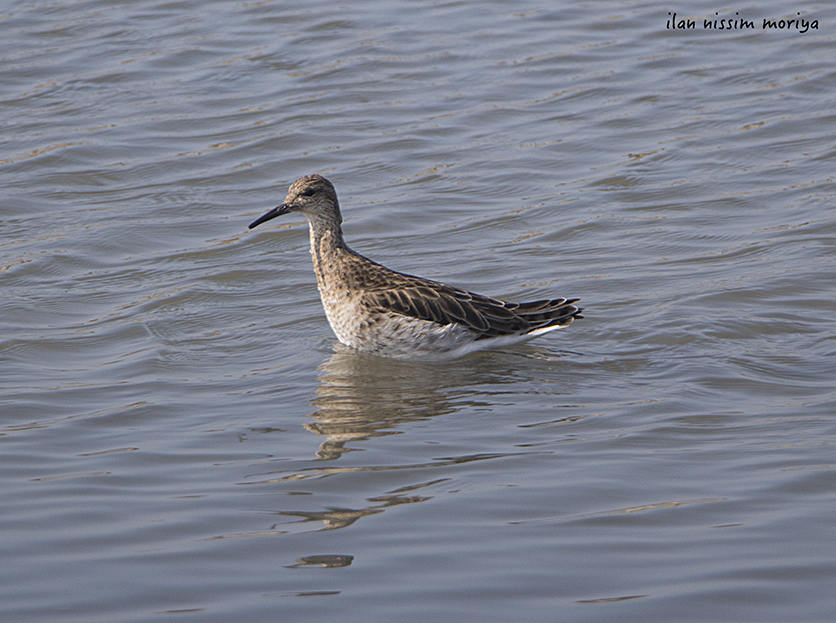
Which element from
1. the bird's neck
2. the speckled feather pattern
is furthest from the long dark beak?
the speckled feather pattern

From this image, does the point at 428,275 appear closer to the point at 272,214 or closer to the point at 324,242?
the point at 324,242

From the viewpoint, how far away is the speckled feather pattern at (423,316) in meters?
8.59

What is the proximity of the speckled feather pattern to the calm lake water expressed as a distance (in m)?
0.20

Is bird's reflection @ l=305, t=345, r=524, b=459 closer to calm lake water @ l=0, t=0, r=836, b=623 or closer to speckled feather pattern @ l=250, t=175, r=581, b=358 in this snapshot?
calm lake water @ l=0, t=0, r=836, b=623

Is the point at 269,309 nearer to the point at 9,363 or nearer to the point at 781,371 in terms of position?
the point at 9,363

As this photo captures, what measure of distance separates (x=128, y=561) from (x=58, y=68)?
11369 millimetres

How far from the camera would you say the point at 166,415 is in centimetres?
716

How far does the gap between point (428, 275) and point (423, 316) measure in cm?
146

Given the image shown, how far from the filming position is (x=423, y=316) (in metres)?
8.60

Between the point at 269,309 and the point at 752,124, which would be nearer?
the point at 269,309

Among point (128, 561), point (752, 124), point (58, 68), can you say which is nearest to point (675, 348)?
point (128, 561)

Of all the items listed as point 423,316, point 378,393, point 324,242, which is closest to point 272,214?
point 324,242

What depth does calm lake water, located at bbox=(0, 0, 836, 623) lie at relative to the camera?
5.10 metres

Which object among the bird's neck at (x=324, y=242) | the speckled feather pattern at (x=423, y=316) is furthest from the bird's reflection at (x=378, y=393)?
the bird's neck at (x=324, y=242)
